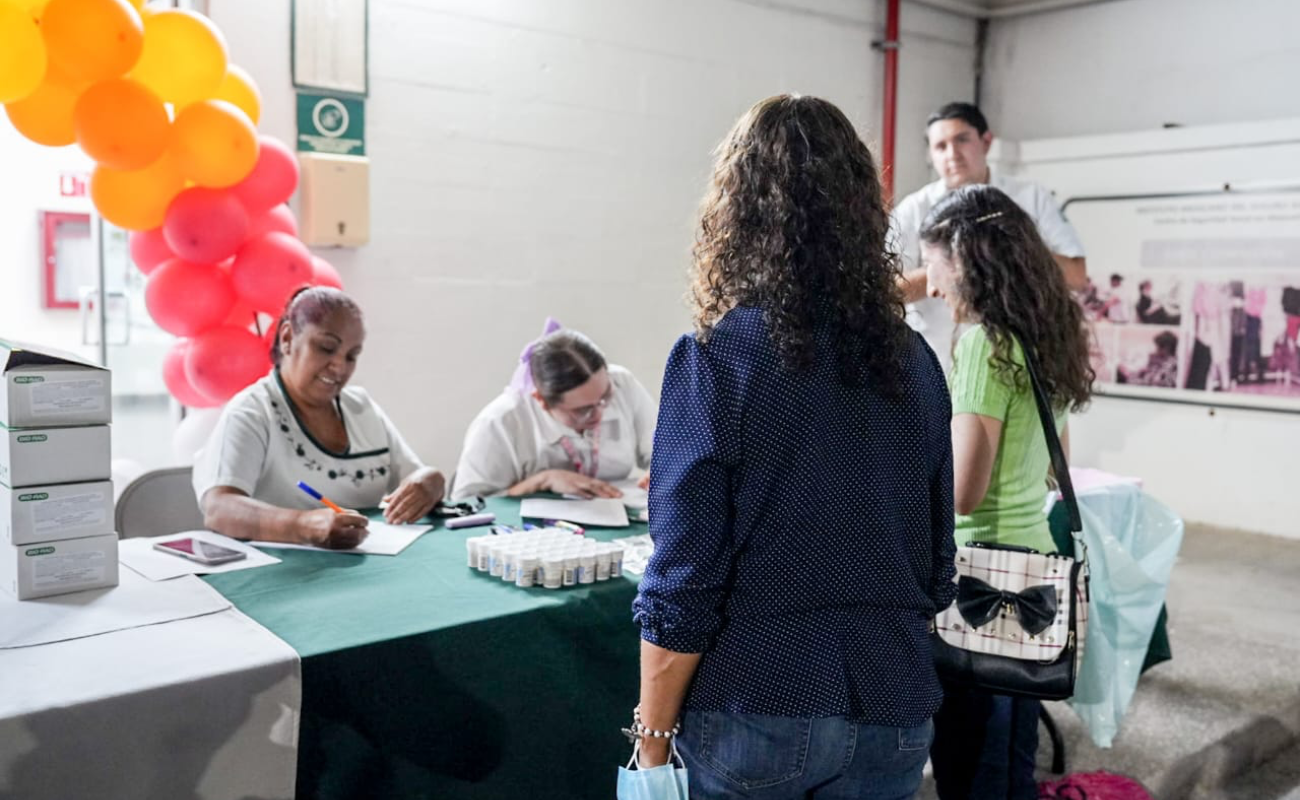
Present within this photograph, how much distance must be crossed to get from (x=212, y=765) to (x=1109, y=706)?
1.89 metres

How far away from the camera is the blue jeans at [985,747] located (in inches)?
70.8

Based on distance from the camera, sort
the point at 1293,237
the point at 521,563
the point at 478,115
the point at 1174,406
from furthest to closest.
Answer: the point at 1174,406
the point at 1293,237
the point at 478,115
the point at 521,563

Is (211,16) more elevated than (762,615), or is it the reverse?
(211,16)

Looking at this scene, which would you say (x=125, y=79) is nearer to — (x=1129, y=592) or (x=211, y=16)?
(x=211, y=16)

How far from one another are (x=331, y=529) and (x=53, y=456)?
1.65 ft

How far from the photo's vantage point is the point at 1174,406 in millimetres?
4969

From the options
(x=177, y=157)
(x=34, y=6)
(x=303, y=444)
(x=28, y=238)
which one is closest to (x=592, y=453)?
(x=303, y=444)

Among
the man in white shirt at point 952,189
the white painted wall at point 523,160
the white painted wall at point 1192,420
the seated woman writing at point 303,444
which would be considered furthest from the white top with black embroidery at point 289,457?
the white painted wall at point 1192,420

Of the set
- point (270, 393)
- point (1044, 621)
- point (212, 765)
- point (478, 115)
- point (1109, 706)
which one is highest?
point (478, 115)

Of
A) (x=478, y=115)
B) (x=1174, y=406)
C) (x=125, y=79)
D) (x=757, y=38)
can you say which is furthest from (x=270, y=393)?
(x=1174, y=406)

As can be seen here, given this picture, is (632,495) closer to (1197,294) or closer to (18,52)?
Answer: (18,52)

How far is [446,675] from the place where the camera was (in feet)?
5.11

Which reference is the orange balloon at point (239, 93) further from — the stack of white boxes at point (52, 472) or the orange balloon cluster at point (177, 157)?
the stack of white boxes at point (52, 472)

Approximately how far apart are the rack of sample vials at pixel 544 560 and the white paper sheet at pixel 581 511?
0.36m
